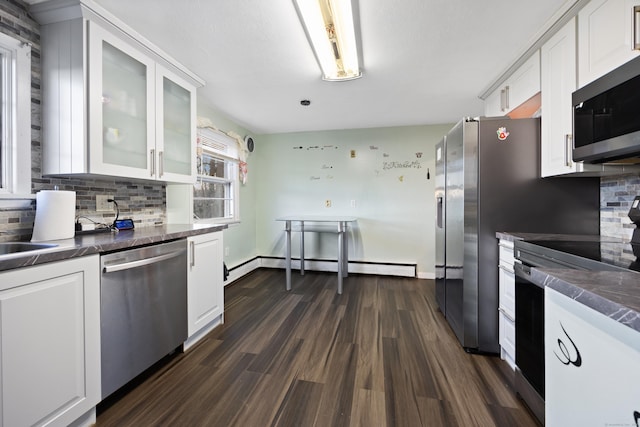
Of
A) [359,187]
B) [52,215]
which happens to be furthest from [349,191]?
[52,215]

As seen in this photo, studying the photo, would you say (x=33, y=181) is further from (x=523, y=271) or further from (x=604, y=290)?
(x=523, y=271)

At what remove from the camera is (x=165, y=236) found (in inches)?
62.9

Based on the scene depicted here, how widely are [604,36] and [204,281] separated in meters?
2.80

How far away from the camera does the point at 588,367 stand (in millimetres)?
679

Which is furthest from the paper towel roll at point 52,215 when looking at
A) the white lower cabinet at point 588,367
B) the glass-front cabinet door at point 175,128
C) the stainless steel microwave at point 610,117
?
the stainless steel microwave at point 610,117

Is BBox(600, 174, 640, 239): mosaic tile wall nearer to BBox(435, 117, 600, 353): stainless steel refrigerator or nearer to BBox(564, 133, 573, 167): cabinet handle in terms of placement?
BBox(435, 117, 600, 353): stainless steel refrigerator

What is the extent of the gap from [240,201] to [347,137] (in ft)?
6.03

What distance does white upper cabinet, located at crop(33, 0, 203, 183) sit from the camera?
145 cm

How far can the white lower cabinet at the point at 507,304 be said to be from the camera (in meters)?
1.59

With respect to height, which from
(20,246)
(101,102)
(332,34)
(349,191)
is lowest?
(20,246)

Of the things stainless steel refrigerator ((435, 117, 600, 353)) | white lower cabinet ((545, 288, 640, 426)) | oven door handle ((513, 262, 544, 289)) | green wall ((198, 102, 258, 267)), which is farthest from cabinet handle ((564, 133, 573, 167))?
green wall ((198, 102, 258, 267))

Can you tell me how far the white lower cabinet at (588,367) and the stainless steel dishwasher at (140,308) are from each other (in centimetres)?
184

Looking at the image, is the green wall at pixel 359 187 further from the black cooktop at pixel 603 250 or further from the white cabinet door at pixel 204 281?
the black cooktop at pixel 603 250

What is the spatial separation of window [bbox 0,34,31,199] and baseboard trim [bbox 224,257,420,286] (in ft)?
7.35
